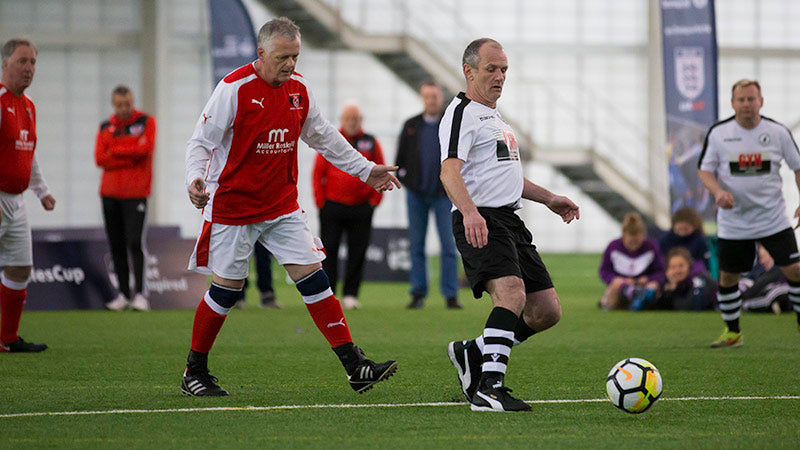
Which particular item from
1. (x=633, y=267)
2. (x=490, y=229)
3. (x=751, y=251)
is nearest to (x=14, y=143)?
(x=490, y=229)

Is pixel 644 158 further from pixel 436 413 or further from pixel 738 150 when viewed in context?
pixel 436 413

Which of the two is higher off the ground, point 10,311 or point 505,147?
point 505,147

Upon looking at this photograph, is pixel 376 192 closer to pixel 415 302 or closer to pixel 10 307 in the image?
pixel 415 302

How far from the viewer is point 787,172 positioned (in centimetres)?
1941

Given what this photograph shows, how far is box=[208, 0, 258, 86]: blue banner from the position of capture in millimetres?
12758

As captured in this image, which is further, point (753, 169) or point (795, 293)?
point (795, 293)

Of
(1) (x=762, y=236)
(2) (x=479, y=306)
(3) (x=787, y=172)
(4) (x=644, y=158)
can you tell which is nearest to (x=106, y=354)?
(1) (x=762, y=236)

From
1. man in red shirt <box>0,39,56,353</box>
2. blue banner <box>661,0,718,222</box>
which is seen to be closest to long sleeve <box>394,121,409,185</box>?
blue banner <box>661,0,718,222</box>

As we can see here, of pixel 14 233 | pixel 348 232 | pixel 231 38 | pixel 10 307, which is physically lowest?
pixel 10 307

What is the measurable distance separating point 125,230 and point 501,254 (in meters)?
6.66

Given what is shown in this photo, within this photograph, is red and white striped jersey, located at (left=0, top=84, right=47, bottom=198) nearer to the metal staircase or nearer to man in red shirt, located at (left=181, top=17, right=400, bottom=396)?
man in red shirt, located at (left=181, top=17, right=400, bottom=396)

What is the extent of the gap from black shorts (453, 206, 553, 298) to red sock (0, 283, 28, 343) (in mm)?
3583

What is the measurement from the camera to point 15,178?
729 centimetres

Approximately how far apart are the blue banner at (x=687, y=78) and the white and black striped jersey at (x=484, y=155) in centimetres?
799
